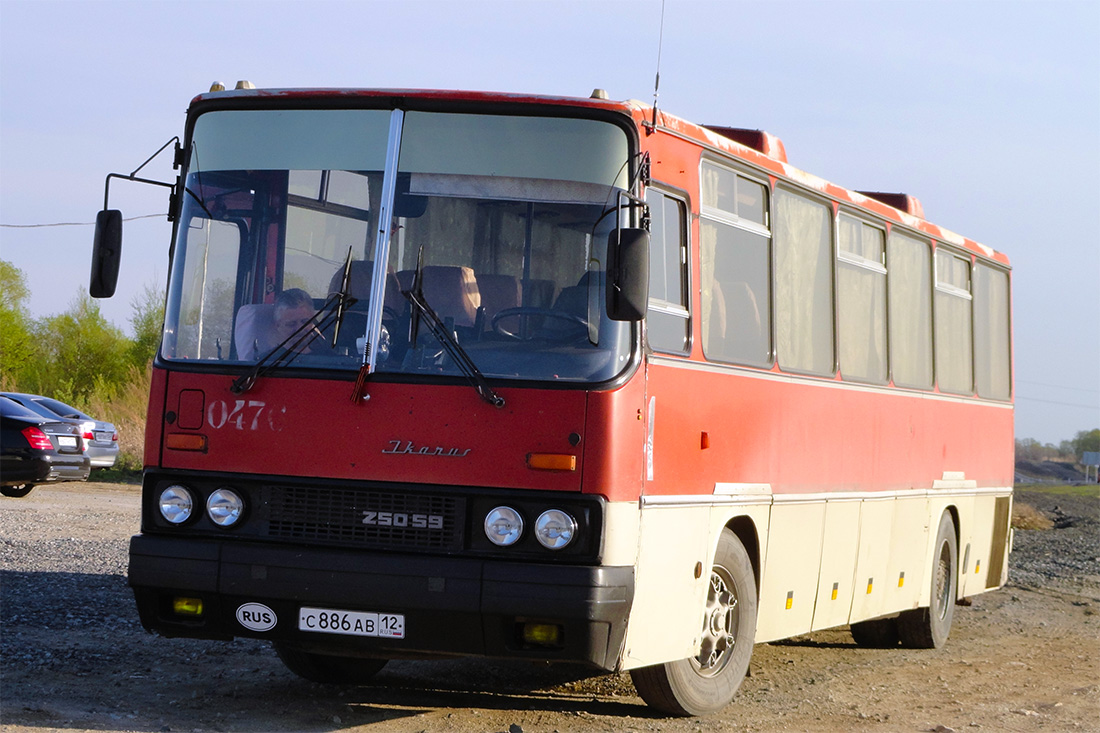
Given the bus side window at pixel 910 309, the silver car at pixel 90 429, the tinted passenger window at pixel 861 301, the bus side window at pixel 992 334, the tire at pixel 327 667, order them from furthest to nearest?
1. the silver car at pixel 90 429
2. the bus side window at pixel 992 334
3. the bus side window at pixel 910 309
4. the tinted passenger window at pixel 861 301
5. the tire at pixel 327 667

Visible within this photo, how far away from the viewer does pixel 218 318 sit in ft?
23.9

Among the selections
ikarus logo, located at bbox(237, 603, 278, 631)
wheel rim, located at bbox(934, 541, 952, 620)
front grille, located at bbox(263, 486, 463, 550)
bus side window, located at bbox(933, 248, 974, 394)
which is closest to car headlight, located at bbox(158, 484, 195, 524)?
front grille, located at bbox(263, 486, 463, 550)

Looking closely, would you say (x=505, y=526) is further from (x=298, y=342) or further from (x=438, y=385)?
(x=298, y=342)

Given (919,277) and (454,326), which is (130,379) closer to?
(919,277)

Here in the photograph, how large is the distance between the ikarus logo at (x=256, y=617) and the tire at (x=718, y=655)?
82.9 inches

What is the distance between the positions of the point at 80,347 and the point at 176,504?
56.3m

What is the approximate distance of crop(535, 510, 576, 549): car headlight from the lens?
667cm

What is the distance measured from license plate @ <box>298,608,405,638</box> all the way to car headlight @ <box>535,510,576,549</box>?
0.76m

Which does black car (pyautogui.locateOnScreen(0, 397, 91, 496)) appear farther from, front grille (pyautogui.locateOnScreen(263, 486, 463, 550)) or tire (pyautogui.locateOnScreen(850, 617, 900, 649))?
front grille (pyautogui.locateOnScreen(263, 486, 463, 550))

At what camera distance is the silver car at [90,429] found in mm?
23859

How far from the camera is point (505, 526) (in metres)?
6.71

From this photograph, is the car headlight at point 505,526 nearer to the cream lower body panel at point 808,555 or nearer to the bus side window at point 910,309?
the cream lower body panel at point 808,555

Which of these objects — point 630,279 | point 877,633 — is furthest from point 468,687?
point 877,633

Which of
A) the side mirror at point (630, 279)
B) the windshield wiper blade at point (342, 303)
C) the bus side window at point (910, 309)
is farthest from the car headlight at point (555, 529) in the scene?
the bus side window at point (910, 309)
